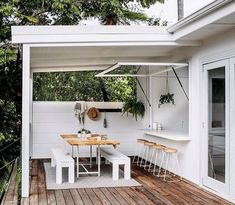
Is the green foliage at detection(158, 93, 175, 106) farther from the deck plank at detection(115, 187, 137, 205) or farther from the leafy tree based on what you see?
the leafy tree

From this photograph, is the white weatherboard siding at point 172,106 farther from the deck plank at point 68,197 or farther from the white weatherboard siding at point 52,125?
the deck plank at point 68,197

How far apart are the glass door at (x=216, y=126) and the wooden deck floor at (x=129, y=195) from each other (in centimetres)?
29

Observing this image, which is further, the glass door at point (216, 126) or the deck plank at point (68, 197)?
the glass door at point (216, 126)

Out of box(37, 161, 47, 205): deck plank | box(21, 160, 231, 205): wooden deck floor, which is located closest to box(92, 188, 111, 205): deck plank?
box(21, 160, 231, 205): wooden deck floor

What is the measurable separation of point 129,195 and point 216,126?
1756mm

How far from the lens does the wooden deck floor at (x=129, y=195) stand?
587 centimetres

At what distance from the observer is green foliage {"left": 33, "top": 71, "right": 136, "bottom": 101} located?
12.5 m

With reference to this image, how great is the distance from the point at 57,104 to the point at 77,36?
4.61 m

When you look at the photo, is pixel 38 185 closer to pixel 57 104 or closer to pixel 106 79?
pixel 57 104

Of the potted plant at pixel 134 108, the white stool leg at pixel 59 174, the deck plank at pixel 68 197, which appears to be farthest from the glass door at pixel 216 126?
the potted plant at pixel 134 108

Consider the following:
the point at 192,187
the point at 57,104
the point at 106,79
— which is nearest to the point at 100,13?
the point at 106,79

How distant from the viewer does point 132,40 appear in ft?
21.9

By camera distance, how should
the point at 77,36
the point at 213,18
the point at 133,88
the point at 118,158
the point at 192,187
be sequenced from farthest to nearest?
the point at 133,88
the point at 118,158
the point at 192,187
the point at 77,36
the point at 213,18

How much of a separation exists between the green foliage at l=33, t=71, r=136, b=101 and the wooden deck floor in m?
5.42
